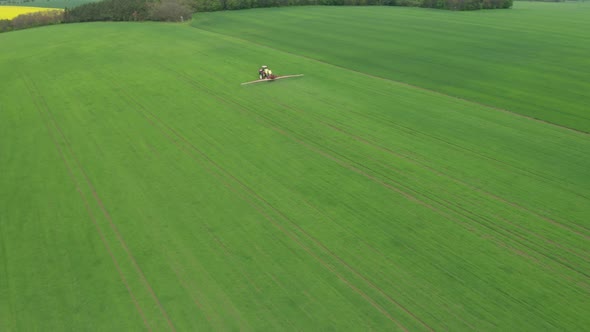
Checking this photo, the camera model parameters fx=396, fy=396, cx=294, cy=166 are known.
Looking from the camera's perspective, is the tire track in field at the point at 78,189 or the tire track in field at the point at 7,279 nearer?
the tire track in field at the point at 7,279

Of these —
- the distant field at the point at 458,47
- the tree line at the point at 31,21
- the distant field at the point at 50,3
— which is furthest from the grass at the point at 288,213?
the distant field at the point at 50,3

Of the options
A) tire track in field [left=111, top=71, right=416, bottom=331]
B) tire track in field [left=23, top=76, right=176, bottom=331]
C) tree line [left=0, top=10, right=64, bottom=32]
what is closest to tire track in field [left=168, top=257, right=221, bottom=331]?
tire track in field [left=23, top=76, right=176, bottom=331]

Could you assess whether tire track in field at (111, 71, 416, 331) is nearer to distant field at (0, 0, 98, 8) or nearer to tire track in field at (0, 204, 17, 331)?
tire track in field at (0, 204, 17, 331)

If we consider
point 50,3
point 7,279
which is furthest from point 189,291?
point 50,3

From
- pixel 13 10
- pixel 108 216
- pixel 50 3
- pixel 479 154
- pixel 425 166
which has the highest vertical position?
pixel 50 3

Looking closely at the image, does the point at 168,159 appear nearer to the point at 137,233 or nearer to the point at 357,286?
the point at 137,233

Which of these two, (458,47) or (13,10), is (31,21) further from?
(458,47)

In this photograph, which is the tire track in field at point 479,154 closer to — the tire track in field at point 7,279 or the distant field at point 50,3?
the tire track in field at point 7,279
